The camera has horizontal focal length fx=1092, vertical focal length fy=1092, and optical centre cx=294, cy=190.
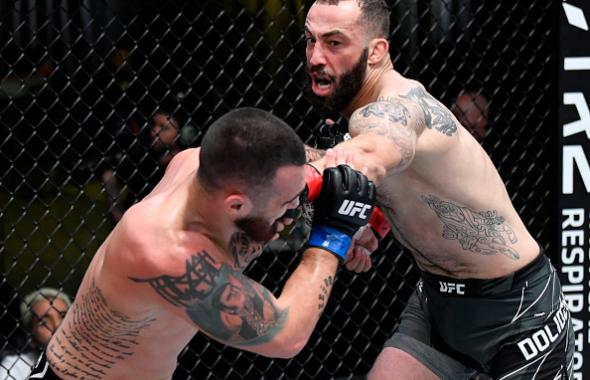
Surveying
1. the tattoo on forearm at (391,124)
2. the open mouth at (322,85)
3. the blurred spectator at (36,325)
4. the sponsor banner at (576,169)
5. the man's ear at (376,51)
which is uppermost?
the sponsor banner at (576,169)

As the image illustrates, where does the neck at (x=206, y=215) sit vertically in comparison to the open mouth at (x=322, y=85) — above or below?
below

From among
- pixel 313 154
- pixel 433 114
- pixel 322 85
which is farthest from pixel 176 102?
pixel 433 114

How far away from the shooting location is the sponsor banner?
170 inches

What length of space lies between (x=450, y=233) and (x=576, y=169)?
161 cm

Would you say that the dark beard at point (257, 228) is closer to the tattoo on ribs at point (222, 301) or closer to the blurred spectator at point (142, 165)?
the tattoo on ribs at point (222, 301)

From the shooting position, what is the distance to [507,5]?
4668 millimetres

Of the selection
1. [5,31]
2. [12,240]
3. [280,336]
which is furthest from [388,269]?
[280,336]

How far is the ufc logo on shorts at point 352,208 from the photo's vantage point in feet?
7.48

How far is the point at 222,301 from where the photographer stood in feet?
7.42

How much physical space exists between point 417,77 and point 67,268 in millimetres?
1617

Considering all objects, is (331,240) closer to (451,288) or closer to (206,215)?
(206,215)

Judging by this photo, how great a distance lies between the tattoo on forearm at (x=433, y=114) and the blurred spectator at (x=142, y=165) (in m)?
1.58

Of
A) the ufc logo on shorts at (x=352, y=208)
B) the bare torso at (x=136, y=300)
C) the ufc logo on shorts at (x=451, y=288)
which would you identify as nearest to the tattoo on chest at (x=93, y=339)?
the bare torso at (x=136, y=300)

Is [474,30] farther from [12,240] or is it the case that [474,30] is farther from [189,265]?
[189,265]
